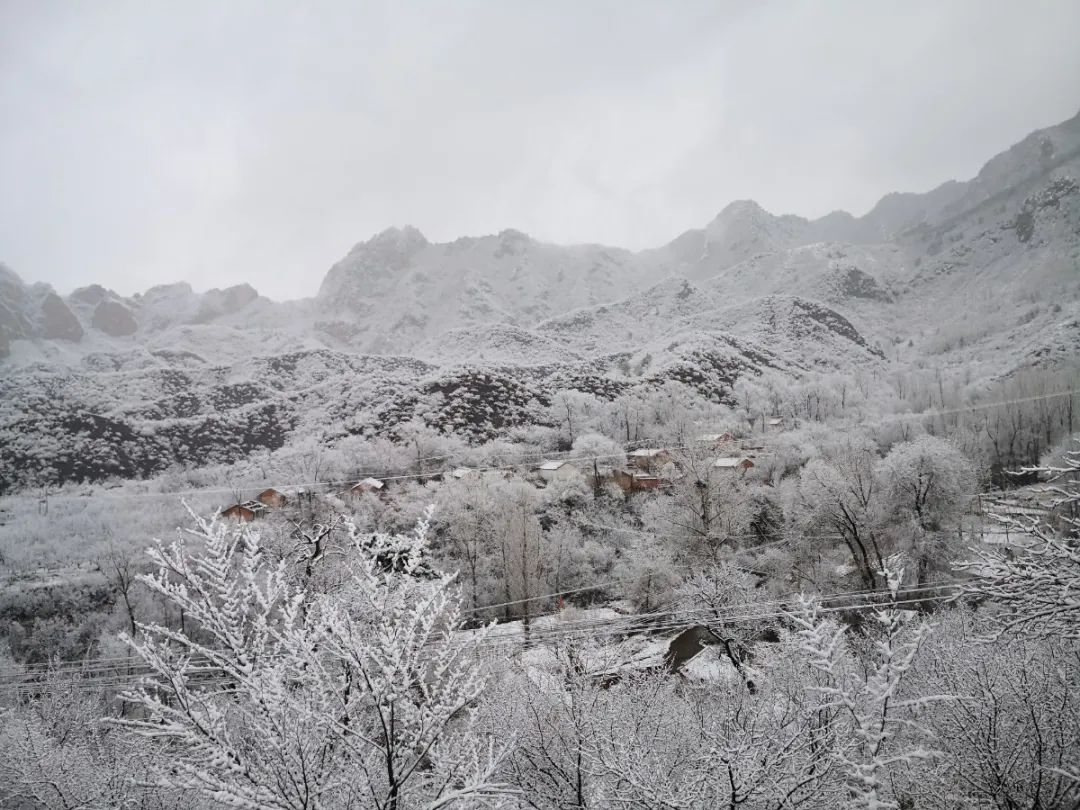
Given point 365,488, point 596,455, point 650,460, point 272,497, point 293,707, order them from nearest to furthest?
1. point 293,707
2. point 272,497
3. point 365,488
4. point 650,460
5. point 596,455

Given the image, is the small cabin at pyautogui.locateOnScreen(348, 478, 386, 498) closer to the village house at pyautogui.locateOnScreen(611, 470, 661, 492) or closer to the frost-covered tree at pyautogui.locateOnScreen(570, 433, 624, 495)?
the frost-covered tree at pyautogui.locateOnScreen(570, 433, 624, 495)

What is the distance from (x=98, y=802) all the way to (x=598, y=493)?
4156 centimetres

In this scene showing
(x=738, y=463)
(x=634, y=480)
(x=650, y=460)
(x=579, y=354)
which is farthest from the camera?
(x=579, y=354)

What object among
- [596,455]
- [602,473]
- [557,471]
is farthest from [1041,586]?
[596,455]

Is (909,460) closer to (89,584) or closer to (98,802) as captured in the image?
(98,802)

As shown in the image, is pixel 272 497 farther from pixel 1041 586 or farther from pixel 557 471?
pixel 1041 586

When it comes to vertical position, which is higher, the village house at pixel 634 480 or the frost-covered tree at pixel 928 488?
the frost-covered tree at pixel 928 488

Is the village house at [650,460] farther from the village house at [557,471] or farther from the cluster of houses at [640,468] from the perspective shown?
the village house at [557,471]

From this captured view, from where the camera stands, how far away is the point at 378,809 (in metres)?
4.44

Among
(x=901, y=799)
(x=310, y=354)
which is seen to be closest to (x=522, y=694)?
(x=901, y=799)

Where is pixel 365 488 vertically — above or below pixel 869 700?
below

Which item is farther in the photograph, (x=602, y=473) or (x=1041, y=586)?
(x=602, y=473)

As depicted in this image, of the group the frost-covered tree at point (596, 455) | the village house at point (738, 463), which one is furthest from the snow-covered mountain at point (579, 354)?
the village house at point (738, 463)

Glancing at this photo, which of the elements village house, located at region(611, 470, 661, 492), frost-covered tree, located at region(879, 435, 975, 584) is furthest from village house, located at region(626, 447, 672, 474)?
frost-covered tree, located at region(879, 435, 975, 584)
